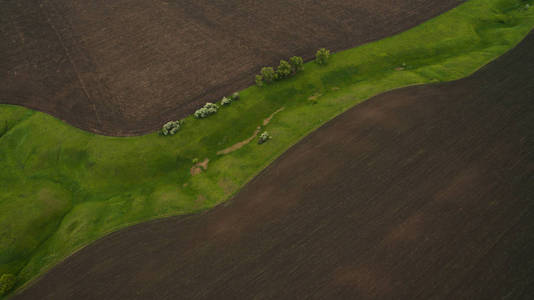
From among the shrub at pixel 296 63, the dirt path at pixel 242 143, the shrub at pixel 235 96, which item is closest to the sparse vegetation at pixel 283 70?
the shrub at pixel 296 63

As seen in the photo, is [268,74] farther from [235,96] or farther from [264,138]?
[264,138]

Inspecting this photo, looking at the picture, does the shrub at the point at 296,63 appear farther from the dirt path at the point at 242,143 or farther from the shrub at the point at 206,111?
the shrub at the point at 206,111

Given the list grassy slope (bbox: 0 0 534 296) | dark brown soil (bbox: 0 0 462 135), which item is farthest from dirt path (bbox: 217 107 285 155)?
dark brown soil (bbox: 0 0 462 135)

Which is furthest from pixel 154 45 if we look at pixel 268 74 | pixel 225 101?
pixel 268 74

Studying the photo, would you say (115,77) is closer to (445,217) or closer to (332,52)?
(332,52)

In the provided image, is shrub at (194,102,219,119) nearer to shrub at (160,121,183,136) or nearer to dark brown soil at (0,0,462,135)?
dark brown soil at (0,0,462,135)

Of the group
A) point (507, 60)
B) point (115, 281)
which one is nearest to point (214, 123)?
point (115, 281)
